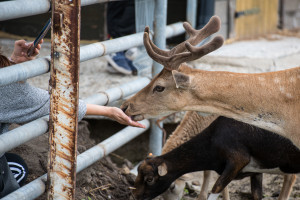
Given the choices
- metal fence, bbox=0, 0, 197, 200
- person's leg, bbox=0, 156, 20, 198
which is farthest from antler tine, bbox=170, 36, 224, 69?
person's leg, bbox=0, 156, 20, 198

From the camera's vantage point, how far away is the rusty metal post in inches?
111

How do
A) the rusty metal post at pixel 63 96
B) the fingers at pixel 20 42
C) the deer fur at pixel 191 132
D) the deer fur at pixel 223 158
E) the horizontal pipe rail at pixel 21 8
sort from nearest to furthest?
the rusty metal post at pixel 63 96
the horizontal pipe rail at pixel 21 8
the fingers at pixel 20 42
the deer fur at pixel 223 158
the deer fur at pixel 191 132

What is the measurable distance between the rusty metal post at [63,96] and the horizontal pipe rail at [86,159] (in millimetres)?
232

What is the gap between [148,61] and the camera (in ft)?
18.3

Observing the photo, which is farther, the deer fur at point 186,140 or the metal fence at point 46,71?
the deer fur at point 186,140

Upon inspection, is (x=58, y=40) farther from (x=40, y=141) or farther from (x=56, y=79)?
(x=40, y=141)

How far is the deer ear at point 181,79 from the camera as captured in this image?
364cm

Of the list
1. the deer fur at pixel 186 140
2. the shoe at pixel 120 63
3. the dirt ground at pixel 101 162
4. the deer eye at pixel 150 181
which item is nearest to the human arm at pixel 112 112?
the dirt ground at pixel 101 162

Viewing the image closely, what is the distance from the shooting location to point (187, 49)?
363 cm

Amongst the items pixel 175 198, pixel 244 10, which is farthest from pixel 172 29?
pixel 244 10

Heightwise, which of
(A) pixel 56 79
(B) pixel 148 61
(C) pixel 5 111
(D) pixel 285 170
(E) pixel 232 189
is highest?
(A) pixel 56 79

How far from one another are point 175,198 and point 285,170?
1.04 metres

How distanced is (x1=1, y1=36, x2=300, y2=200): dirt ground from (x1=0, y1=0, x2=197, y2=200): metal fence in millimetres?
298

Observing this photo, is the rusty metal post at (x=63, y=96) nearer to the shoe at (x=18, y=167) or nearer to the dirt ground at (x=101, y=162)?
the shoe at (x=18, y=167)
